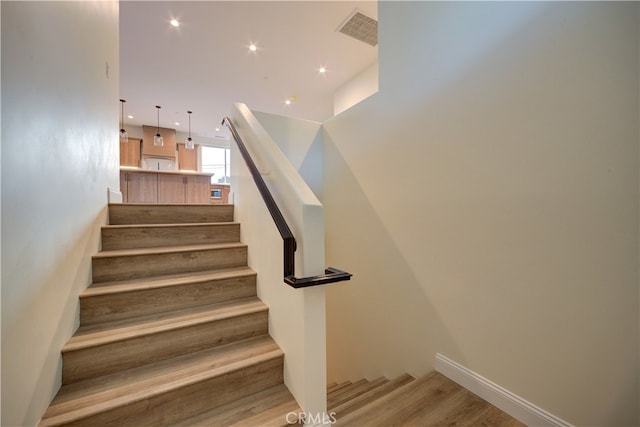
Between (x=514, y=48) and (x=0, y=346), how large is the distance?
8.92 ft

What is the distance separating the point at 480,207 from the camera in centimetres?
170

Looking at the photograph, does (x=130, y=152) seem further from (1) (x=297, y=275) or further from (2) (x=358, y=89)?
(1) (x=297, y=275)

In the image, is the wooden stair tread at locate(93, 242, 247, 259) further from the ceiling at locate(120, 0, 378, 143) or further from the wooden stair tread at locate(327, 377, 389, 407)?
the ceiling at locate(120, 0, 378, 143)

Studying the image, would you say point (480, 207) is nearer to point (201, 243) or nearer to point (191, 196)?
point (201, 243)

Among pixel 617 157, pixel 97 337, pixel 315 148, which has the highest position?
pixel 315 148

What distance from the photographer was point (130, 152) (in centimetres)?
733

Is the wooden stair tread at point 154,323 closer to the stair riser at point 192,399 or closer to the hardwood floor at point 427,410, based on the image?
the stair riser at point 192,399

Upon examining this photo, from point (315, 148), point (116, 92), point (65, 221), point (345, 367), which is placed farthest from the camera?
point (315, 148)

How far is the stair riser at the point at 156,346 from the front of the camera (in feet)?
4.50

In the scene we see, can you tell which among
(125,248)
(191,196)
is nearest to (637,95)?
(125,248)

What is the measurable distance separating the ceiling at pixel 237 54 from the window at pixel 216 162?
290cm

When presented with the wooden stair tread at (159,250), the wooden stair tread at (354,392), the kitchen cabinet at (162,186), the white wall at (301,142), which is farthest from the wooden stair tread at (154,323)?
the kitchen cabinet at (162,186)

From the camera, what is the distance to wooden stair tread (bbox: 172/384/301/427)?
4.32 ft

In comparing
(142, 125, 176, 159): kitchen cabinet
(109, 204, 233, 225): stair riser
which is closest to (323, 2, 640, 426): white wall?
(109, 204, 233, 225): stair riser
